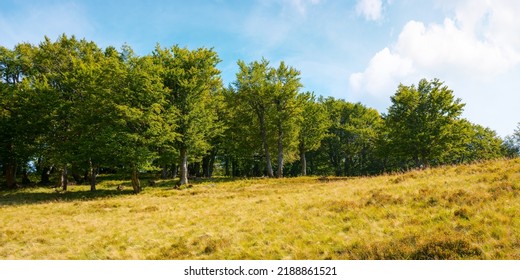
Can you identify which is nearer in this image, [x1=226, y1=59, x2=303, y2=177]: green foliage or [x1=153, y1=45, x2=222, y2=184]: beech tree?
[x1=153, y1=45, x2=222, y2=184]: beech tree

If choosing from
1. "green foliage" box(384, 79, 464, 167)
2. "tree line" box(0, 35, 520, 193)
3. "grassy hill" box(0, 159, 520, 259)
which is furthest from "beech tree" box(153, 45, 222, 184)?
"green foliage" box(384, 79, 464, 167)

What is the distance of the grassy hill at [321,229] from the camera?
30.7ft

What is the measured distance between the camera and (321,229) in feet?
39.8

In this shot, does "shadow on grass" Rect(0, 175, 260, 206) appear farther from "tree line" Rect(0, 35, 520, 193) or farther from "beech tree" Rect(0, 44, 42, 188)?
"beech tree" Rect(0, 44, 42, 188)

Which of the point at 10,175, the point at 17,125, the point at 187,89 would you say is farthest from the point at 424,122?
the point at 10,175

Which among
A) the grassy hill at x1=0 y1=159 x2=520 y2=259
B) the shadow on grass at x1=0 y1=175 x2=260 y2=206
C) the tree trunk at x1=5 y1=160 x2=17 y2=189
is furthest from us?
the tree trunk at x1=5 y1=160 x2=17 y2=189

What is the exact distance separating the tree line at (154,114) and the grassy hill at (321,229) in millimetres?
13983

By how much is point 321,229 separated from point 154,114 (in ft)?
82.2

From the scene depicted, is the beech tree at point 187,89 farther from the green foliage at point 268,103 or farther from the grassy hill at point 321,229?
the grassy hill at point 321,229

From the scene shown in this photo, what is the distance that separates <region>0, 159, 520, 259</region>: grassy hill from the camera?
934 centimetres

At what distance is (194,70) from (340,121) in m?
52.0

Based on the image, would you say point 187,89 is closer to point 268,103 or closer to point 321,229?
point 268,103

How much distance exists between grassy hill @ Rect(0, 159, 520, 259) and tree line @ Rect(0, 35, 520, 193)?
1398cm
